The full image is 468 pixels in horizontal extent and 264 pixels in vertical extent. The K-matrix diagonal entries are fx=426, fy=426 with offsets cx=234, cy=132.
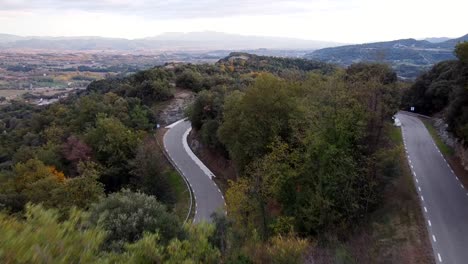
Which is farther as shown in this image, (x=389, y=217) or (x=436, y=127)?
(x=436, y=127)

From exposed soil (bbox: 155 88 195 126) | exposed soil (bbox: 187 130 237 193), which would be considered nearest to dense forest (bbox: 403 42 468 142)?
exposed soil (bbox: 187 130 237 193)

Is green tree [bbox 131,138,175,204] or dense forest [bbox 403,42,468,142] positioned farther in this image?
green tree [bbox 131,138,175,204]

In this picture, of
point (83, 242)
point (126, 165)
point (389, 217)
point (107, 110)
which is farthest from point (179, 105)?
point (83, 242)

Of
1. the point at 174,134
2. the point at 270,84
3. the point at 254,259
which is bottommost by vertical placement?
the point at 174,134

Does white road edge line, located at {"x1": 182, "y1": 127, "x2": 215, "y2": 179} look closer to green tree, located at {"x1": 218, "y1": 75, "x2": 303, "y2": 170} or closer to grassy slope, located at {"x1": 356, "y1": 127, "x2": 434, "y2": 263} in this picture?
green tree, located at {"x1": 218, "y1": 75, "x2": 303, "y2": 170}

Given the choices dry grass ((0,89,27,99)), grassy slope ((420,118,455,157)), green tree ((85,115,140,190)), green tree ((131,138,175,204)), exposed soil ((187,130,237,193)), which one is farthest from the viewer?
dry grass ((0,89,27,99))

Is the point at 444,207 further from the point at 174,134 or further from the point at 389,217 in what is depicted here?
the point at 174,134

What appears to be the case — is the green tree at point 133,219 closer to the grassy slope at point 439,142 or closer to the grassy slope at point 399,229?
the grassy slope at point 399,229

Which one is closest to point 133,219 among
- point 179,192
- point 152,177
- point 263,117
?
point 263,117
